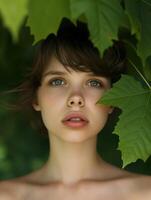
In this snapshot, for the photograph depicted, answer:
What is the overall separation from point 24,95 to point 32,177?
0.67 feet

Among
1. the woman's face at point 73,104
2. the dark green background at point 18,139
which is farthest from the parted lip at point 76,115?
the dark green background at point 18,139

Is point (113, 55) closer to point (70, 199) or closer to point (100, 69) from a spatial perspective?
point (100, 69)

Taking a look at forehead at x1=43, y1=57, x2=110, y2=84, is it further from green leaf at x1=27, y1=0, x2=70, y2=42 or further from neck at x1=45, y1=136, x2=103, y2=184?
green leaf at x1=27, y1=0, x2=70, y2=42

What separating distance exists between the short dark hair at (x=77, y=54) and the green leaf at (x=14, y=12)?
0.82ft

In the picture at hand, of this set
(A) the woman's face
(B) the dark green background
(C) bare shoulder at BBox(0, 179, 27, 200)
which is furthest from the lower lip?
(B) the dark green background

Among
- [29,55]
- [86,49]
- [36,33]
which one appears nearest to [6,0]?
[36,33]

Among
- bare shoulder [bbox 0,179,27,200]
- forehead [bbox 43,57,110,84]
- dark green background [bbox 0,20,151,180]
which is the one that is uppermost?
forehead [bbox 43,57,110,84]

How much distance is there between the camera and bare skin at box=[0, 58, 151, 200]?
1.46 meters

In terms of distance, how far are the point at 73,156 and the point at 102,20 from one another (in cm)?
47

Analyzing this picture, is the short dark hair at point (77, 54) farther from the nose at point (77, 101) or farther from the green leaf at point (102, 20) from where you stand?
the green leaf at point (102, 20)

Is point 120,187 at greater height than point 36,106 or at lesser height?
lesser

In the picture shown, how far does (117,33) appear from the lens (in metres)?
1.21

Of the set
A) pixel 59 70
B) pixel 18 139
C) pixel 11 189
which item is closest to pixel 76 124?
pixel 59 70

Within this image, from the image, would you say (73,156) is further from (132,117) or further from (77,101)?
(132,117)
